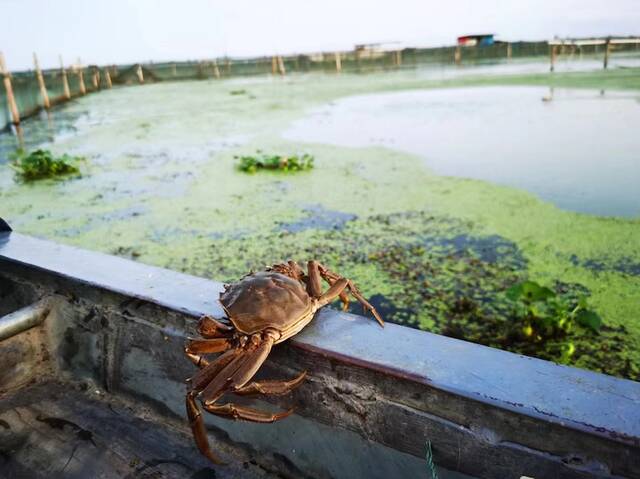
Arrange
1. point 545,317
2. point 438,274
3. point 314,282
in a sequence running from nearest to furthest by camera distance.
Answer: point 314,282 → point 545,317 → point 438,274

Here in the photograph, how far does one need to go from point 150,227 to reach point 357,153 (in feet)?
9.86

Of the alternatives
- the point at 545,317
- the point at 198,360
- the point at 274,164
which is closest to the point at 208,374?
the point at 198,360

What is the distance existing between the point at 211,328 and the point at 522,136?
20.7 ft

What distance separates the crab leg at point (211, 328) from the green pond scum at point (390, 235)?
152cm

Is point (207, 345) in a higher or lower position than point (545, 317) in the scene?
higher

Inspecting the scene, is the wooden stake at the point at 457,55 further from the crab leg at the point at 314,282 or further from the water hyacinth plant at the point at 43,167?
the crab leg at the point at 314,282

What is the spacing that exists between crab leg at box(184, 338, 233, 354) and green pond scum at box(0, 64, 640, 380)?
1542 millimetres

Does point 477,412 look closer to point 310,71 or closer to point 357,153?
point 357,153

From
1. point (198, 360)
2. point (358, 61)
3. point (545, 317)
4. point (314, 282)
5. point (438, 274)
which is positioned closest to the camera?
point (198, 360)

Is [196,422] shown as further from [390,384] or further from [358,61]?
[358,61]

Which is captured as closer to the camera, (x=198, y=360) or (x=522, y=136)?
(x=198, y=360)

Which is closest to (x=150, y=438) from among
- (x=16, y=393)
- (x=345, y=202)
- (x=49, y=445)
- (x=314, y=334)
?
(x=49, y=445)

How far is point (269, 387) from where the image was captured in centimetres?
101

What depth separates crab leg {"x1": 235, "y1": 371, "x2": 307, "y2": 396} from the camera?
1.00 meters
